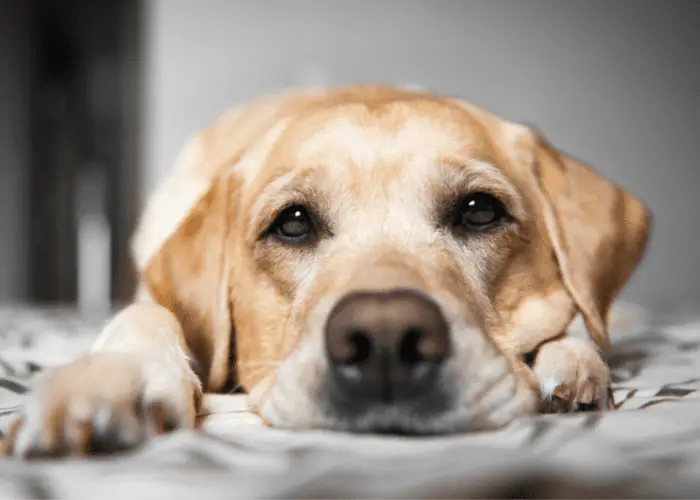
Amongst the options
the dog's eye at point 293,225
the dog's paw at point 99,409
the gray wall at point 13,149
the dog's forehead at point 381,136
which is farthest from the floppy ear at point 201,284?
the gray wall at point 13,149

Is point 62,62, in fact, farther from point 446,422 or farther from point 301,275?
point 446,422

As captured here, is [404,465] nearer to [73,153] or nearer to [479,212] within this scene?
[479,212]

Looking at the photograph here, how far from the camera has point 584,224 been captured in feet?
6.08

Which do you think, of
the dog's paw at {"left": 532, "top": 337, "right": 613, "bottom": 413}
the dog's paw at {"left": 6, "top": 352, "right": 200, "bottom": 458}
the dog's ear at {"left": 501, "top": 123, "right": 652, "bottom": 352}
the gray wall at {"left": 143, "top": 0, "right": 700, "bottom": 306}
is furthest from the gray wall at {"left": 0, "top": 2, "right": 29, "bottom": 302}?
the dog's paw at {"left": 532, "top": 337, "right": 613, "bottom": 413}

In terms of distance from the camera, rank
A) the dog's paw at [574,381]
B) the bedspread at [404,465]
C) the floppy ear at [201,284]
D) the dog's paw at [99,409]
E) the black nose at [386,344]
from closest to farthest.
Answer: the bedspread at [404,465] → the dog's paw at [99,409] → the black nose at [386,344] → the dog's paw at [574,381] → the floppy ear at [201,284]

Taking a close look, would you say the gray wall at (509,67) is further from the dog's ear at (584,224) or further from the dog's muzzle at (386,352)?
the dog's muzzle at (386,352)

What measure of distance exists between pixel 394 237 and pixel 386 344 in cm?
59

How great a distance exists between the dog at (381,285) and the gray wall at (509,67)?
15.1 feet

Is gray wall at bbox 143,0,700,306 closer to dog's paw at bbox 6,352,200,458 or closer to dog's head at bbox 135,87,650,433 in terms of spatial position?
dog's head at bbox 135,87,650,433

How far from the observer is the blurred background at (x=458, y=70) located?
6.39 m

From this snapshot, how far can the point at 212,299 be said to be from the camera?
171 centimetres

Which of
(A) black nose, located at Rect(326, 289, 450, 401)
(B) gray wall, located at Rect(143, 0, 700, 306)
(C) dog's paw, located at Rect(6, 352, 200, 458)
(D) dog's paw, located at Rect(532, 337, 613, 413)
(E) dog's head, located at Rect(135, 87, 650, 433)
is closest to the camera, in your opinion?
(C) dog's paw, located at Rect(6, 352, 200, 458)

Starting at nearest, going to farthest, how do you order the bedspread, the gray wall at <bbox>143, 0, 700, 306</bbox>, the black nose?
1. the bedspread
2. the black nose
3. the gray wall at <bbox>143, 0, 700, 306</bbox>

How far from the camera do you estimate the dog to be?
1.10 metres
